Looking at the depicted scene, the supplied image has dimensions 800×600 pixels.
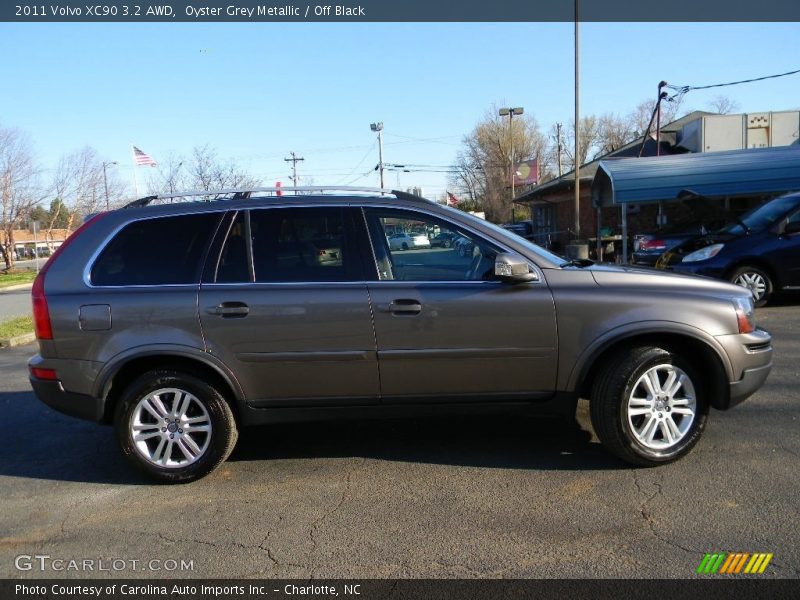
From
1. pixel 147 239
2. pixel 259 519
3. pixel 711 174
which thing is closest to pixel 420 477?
pixel 259 519

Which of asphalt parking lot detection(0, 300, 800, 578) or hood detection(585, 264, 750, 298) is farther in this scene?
hood detection(585, 264, 750, 298)

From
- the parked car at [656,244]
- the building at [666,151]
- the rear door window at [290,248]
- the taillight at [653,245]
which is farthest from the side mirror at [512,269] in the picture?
the building at [666,151]

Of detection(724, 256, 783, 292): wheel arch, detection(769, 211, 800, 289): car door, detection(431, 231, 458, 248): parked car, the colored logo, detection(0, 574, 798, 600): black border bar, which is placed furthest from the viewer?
detection(724, 256, 783, 292): wheel arch

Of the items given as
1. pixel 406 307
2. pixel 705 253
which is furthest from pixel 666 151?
pixel 406 307

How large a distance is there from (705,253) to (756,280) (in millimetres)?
857

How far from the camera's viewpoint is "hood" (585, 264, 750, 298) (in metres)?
3.91

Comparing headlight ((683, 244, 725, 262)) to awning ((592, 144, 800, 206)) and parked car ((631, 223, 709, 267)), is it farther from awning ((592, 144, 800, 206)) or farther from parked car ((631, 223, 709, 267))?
awning ((592, 144, 800, 206))

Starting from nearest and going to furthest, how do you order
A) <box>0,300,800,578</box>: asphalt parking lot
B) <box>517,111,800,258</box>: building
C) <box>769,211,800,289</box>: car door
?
<box>0,300,800,578</box>: asphalt parking lot
<box>769,211,800,289</box>: car door
<box>517,111,800,258</box>: building

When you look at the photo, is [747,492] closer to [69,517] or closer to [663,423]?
[663,423]

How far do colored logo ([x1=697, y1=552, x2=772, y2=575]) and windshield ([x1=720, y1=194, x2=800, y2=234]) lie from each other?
818 centimetres

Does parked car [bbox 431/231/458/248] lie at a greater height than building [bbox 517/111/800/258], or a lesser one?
lesser

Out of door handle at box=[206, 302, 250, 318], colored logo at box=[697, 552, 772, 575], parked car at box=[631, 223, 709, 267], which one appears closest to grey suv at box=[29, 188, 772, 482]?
door handle at box=[206, 302, 250, 318]

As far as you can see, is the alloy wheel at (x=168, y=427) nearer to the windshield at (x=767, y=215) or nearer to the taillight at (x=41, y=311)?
the taillight at (x=41, y=311)

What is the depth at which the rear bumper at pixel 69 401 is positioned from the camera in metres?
3.99
